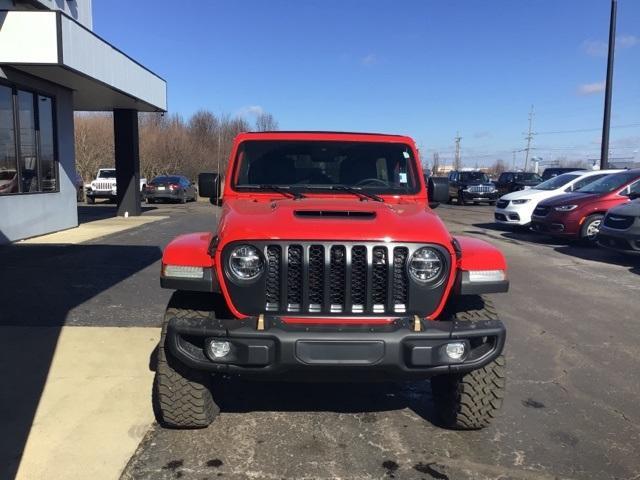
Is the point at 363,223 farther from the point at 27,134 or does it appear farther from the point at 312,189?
the point at 27,134

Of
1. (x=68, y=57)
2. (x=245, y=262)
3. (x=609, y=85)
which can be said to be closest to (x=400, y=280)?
(x=245, y=262)

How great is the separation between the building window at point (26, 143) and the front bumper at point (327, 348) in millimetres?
10269

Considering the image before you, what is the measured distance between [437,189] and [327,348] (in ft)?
7.09

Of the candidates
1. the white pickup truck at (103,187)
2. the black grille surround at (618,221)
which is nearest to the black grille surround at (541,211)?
the black grille surround at (618,221)

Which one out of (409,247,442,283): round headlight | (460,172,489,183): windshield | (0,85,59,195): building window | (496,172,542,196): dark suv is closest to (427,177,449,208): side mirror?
(409,247,442,283): round headlight

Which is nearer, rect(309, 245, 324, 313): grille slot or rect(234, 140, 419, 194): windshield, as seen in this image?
rect(309, 245, 324, 313): grille slot

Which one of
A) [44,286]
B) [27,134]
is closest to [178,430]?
[44,286]

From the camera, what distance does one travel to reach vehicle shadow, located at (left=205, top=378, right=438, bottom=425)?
154 inches

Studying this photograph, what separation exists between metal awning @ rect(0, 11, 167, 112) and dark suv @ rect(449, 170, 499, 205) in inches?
673

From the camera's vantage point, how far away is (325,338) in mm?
2881

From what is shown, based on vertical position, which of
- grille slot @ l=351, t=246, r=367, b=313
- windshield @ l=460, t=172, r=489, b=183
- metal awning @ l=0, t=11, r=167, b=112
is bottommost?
grille slot @ l=351, t=246, r=367, b=313

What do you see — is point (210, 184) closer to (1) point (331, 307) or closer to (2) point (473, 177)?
(1) point (331, 307)

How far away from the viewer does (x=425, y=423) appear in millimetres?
3719

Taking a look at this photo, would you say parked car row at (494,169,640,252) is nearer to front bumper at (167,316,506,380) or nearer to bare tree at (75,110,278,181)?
front bumper at (167,316,506,380)
